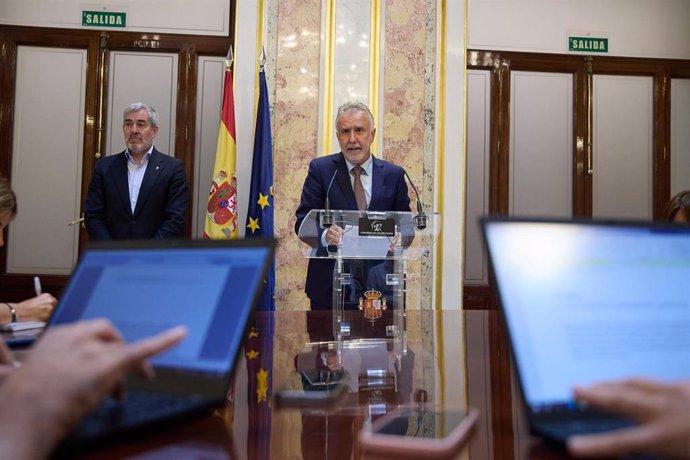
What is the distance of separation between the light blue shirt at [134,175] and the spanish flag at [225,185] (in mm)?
479

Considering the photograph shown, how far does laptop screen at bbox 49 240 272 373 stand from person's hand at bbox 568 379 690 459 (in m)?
0.37

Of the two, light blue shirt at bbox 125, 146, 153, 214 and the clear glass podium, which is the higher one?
light blue shirt at bbox 125, 146, 153, 214

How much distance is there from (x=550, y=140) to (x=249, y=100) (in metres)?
2.95

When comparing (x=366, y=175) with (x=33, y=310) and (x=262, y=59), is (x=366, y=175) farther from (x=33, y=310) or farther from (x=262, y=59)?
(x=33, y=310)

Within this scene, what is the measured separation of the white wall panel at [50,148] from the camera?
16.7 feet

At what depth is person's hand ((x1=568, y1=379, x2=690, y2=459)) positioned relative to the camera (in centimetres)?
45

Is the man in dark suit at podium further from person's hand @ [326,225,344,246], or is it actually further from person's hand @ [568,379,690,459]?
person's hand @ [568,379,690,459]

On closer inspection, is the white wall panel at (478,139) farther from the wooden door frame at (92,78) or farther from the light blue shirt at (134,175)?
the light blue shirt at (134,175)

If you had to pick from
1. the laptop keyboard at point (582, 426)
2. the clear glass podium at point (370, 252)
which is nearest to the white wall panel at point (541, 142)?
the clear glass podium at point (370, 252)

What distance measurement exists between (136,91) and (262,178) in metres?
1.83

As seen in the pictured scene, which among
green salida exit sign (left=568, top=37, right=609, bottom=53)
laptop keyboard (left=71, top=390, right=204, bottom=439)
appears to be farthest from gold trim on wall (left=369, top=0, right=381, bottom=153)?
laptop keyboard (left=71, top=390, right=204, bottom=439)

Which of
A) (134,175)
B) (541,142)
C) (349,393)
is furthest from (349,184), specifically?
(541,142)

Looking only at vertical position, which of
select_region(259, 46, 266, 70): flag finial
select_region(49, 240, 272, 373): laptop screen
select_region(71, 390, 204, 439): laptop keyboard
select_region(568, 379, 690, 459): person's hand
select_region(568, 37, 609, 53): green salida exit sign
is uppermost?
select_region(568, 37, 609, 53): green salida exit sign

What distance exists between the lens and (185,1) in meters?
5.21
